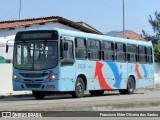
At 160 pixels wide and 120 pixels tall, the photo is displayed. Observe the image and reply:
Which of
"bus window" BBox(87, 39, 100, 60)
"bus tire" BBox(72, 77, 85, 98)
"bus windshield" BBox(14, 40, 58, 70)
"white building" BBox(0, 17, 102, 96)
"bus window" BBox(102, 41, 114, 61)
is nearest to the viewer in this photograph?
"bus windshield" BBox(14, 40, 58, 70)

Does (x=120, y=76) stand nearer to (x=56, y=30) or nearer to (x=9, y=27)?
(x=56, y=30)

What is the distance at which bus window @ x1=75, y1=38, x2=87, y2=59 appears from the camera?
2389 centimetres

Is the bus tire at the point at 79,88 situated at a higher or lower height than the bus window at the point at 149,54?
lower

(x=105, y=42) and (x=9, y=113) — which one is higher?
(x=105, y=42)

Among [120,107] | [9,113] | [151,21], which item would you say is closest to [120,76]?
[120,107]

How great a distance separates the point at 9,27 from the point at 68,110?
2224cm

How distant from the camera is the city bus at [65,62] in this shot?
22.4 metres

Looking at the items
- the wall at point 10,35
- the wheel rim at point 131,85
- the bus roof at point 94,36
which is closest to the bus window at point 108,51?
the bus roof at point 94,36

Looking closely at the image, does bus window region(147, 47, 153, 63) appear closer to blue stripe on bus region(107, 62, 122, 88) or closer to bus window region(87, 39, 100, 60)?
blue stripe on bus region(107, 62, 122, 88)

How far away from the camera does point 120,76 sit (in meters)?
28.4

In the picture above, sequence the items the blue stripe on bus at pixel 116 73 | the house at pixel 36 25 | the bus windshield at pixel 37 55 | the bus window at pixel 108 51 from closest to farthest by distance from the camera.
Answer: the bus windshield at pixel 37 55 → the bus window at pixel 108 51 → the blue stripe on bus at pixel 116 73 → the house at pixel 36 25

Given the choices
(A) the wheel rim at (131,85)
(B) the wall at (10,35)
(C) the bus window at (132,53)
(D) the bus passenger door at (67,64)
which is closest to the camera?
(D) the bus passenger door at (67,64)

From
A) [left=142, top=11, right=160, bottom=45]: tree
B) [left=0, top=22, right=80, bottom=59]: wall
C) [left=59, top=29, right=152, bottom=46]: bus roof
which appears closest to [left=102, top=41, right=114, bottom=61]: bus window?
[left=59, top=29, right=152, bottom=46]: bus roof

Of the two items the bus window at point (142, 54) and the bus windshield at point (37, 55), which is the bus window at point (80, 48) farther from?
the bus window at point (142, 54)
